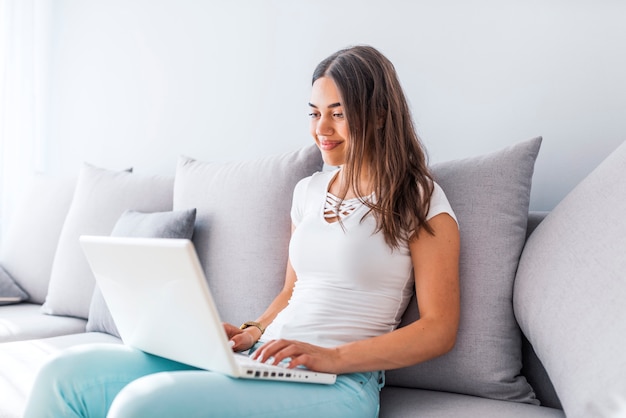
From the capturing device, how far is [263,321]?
1.52 m

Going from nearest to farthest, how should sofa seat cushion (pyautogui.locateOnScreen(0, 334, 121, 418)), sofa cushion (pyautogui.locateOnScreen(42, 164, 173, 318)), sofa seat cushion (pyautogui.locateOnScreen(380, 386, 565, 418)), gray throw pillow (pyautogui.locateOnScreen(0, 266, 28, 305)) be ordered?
sofa seat cushion (pyautogui.locateOnScreen(380, 386, 565, 418))
sofa seat cushion (pyautogui.locateOnScreen(0, 334, 121, 418))
sofa cushion (pyautogui.locateOnScreen(42, 164, 173, 318))
gray throw pillow (pyautogui.locateOnScreen(0, 266, 28, 305))

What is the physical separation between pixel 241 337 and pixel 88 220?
108 centimetres

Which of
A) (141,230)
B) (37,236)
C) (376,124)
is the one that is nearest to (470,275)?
(376,124)

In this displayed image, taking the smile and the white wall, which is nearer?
the smile

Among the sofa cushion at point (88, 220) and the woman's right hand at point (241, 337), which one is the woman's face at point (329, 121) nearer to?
the woman's right hand at point (241, 337)

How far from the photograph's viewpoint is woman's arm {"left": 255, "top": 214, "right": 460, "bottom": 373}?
3.88ft

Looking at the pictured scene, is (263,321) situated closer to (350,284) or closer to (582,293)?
(350,284)

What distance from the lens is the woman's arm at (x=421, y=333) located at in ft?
3.88

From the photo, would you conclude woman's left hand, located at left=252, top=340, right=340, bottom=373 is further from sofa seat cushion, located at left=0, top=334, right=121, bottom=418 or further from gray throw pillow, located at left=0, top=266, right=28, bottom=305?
gray throw pillow, located at left=0, top=266, right=28, bottom=305

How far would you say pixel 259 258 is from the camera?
70.2 inches

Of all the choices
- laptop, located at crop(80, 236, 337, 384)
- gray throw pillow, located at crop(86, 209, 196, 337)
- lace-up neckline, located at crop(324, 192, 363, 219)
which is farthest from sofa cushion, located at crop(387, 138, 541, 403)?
gray throw pillow, located at crop(86, 209, 196, 337)

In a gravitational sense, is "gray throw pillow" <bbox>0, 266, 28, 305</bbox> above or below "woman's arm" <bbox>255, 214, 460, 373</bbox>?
below

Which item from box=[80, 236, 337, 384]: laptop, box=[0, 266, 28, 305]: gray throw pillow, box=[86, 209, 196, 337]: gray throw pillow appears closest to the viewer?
box=[80, 236, 337, 384]: laptop

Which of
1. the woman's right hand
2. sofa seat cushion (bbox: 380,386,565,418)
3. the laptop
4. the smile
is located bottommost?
sofa seat cushion (bbox: 380,386,565,418)
